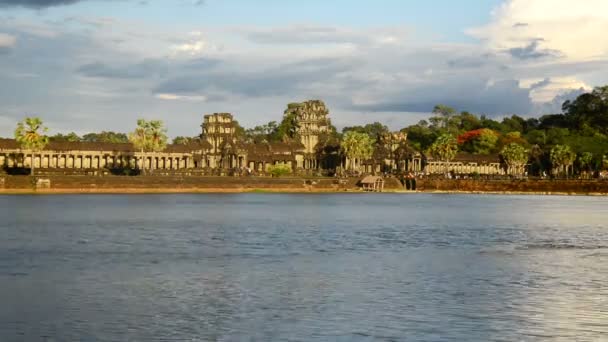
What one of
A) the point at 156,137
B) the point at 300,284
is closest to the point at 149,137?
the point at 156,137

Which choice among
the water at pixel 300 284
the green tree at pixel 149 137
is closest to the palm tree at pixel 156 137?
the green tree at pixel 149 137

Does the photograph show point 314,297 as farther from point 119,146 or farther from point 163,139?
point 119,146

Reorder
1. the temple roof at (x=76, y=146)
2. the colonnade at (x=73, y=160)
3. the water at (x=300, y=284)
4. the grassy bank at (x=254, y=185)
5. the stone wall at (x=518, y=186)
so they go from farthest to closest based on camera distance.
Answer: the colonnade at (x=73, y=160) → the temple roof at (x=76, y=146) → the stone wall at (x=518, y=186) → the grassy bank at (x=254, y=185) → the water at (x=300, y=284)

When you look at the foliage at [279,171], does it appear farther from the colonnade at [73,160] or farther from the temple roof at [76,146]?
Result: the temple roof at [76,146]

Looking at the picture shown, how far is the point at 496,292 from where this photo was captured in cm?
3656

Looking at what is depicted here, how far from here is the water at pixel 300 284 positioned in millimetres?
28672

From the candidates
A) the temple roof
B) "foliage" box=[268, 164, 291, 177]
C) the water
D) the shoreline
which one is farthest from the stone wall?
the water

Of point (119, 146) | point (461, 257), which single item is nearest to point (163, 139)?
point (119, 146)

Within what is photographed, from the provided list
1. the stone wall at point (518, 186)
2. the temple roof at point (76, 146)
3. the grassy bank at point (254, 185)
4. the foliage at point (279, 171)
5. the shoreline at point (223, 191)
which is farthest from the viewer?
the foliage at point (279, 171)

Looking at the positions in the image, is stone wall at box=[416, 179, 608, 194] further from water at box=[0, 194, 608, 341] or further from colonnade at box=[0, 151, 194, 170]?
water at box=[0, 194, 608, 341]

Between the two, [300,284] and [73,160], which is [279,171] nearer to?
[73,160]

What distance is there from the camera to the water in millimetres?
28672

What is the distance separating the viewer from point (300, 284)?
38906 millimetres

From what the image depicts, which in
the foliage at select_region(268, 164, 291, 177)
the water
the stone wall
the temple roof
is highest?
the temple roof
